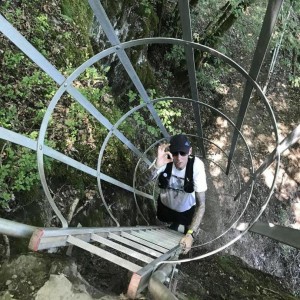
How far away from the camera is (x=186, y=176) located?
4.47 metres

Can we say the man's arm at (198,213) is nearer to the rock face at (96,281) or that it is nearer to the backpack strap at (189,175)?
the backpack strap at (189,175)

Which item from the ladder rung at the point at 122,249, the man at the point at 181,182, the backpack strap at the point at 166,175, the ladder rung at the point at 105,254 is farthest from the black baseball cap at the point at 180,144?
the ladder rung at the point at 105,254

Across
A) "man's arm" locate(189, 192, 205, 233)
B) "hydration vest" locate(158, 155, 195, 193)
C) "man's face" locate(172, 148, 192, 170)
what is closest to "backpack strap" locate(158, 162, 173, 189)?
"hydration vest" locate(158, 155, 195, 193)

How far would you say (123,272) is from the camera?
158 inches

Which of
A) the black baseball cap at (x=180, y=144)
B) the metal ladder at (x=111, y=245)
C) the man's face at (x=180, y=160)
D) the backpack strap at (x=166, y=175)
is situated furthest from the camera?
the backpack strap at (x=166, y=175)

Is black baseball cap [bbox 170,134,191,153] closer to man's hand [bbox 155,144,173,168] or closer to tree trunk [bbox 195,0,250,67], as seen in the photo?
man's hand [bbox 155,144,173,168]

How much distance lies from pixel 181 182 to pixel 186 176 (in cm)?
24

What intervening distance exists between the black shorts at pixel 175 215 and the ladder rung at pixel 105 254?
293 cm

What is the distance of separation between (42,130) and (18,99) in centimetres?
195

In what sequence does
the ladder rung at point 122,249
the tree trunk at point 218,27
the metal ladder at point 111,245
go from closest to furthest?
the metal ladder at point 111,245 < the ladder rung at point 122,249 < the tree trunk at point 218,27

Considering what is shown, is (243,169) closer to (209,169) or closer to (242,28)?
(209,169)

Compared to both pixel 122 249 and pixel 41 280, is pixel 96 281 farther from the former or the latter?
pixel 122 249

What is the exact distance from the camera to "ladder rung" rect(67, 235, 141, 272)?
2.18 meters

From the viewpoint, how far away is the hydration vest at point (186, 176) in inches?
173
